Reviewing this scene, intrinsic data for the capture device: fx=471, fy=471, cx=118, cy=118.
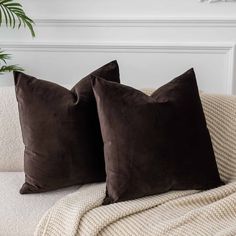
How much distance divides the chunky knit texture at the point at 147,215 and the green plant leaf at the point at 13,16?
0.92 m

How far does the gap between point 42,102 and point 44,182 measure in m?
0.29

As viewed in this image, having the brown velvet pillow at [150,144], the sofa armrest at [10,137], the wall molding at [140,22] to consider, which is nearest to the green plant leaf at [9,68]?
the wall molding at [140,22]

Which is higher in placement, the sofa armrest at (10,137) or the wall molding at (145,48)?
the wall molding at (145,48)

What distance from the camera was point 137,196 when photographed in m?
1.60

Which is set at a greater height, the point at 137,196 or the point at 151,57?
the point at 151,57

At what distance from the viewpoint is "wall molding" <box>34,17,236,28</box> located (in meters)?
2.37

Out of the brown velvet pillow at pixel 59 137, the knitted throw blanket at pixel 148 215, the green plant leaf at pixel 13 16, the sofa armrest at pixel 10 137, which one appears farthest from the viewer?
the green plant leaf at pixel 13 16

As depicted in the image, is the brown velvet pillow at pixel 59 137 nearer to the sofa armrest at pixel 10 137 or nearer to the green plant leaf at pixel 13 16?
the sofa armrest at pixel 10 137

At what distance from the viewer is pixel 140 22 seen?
7.90 ft

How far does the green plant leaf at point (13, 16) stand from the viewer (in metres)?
2.22

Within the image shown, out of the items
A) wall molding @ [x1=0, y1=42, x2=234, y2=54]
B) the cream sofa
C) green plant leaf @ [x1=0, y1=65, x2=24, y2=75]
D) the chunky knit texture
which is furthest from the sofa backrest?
wall molding @ [x1=0, y1=42, x2=234, y2=54]

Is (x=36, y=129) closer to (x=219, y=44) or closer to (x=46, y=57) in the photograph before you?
(x=46, y=57)

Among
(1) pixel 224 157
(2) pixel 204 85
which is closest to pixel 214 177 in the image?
(1) pixel 224 157

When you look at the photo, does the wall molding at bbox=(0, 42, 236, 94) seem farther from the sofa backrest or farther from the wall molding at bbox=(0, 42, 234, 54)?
the sofa backrest
